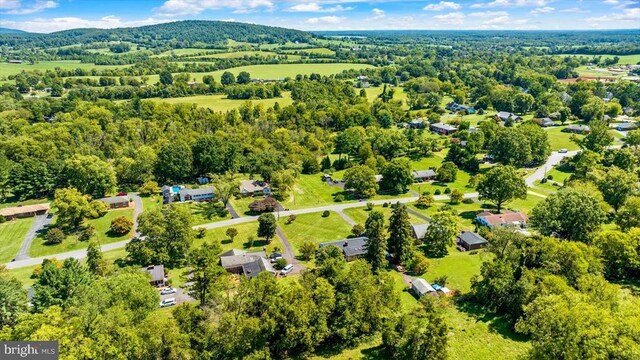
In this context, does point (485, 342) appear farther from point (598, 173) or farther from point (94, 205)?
point (94, 205)

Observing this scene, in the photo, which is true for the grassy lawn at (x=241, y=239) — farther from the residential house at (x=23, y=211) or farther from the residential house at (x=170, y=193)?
the residential house at (x=23, y=211)

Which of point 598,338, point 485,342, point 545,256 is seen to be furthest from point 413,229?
point 598,338

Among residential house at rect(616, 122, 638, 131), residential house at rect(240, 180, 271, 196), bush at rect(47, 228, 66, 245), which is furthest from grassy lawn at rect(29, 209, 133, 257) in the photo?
residential house at rect(616, 122, 638, 131)

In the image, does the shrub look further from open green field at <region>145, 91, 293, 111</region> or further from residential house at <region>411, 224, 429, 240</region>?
open green field at <region>145, 91, 293, 111</region>

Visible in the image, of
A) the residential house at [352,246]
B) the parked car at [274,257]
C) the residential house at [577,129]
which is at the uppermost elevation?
the residential house at [577,129]

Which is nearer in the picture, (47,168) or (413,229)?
(413,229)

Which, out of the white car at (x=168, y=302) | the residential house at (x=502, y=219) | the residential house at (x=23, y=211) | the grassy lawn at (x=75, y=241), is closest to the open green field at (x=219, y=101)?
the residential house at (x=23, y=211)
